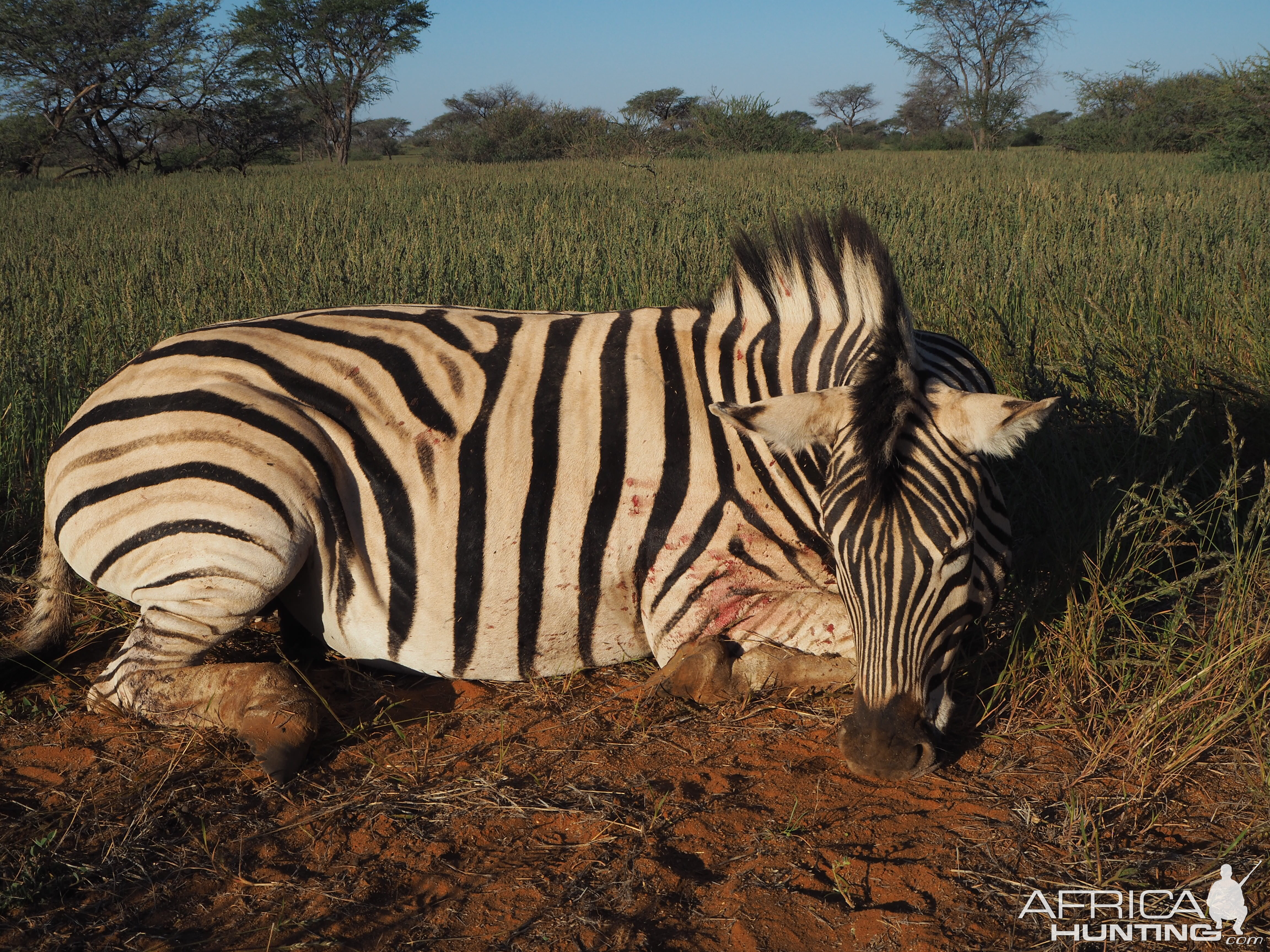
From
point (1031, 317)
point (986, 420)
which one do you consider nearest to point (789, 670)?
point (986, 420)

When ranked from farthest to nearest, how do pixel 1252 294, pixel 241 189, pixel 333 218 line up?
pixel 241 189, pixel 333 218, pixel 1252 294

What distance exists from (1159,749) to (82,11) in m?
28.1

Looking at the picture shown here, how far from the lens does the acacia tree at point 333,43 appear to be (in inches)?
1120

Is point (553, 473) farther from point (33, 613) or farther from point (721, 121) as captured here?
point (721, 121)

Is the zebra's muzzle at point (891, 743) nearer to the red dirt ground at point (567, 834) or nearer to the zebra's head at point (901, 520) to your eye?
the zebra's head at point (901, 520)

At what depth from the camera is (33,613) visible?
2844mm

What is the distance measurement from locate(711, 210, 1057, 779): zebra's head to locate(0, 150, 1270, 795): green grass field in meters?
0.58

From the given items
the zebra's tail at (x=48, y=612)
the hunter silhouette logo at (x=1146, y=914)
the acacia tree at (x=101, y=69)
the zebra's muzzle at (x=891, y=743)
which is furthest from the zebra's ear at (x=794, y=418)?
A: the acacia tree at (x=101, y=69)

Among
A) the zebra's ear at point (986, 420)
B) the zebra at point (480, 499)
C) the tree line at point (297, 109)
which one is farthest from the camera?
the tree line at point (297, 109)

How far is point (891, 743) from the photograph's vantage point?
2037 millimetres

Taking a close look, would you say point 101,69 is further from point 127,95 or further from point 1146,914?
point 1146,914

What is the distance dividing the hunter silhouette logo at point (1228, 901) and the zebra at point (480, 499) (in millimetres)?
780

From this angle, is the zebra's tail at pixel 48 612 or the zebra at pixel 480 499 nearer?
the zebra at pixel 480 499

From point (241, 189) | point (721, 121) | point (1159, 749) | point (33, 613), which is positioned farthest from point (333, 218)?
point (721, 121)
